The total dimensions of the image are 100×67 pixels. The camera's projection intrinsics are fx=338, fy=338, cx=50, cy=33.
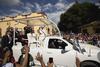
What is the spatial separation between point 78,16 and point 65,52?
52.9m

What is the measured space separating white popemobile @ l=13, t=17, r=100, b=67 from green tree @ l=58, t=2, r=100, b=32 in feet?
156

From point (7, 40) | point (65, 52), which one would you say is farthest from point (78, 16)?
point (65, 52)

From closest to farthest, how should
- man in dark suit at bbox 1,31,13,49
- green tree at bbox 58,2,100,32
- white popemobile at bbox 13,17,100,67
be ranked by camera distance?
white popemobile at bbox 13,17,100,67 < man in dark suit at bbox 1,31,13,49 < green tree at bbox 58,2,100,32

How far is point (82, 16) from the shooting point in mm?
63844

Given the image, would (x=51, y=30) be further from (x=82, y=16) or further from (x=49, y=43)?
(x=82, y=16)

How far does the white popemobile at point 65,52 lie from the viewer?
10.7 meters

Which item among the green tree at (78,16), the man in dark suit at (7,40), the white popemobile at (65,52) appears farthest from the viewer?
the green tree at (78,16)

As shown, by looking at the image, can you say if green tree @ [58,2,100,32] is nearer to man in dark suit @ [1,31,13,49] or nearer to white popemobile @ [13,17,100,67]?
man in dark suit @ [1,31,13,49]

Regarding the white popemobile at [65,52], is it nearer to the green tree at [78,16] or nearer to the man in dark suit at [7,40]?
the man in dark suit at [7,40]

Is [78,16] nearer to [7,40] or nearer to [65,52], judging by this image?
[7,40]

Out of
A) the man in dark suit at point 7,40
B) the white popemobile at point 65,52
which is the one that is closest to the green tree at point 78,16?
the man in dark suit at point 7,40

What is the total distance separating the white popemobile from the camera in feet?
35.0

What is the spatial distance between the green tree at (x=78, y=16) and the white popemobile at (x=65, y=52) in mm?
47613

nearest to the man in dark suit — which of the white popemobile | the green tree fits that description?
the white popemobile
